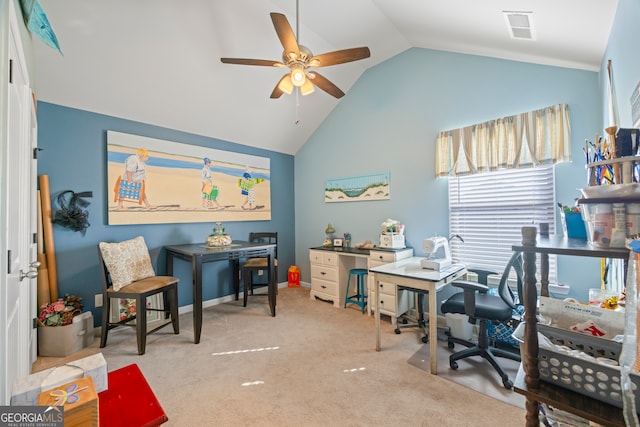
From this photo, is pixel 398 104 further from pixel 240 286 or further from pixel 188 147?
pixel 240 286

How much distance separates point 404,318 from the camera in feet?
10.9

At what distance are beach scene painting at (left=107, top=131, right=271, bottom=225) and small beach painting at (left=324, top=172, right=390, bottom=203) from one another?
1.13 m

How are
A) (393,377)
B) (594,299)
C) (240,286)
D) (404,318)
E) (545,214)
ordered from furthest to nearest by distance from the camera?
(240,286), (404,318), (545,214), (393,377), (594,299)

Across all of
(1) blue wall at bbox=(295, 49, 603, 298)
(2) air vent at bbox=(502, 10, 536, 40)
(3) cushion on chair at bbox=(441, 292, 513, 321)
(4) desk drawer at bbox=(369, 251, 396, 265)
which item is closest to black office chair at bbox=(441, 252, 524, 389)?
(3) cushion on chair at bbox=(441, 292, 513, 321)

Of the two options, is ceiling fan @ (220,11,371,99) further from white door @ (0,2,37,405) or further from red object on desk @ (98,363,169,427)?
red object on desk @ (98,363,169,427)

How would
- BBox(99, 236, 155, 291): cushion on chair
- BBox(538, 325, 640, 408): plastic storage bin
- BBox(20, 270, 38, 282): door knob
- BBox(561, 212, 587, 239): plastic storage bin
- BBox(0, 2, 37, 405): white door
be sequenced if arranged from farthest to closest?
BBox(99, 236, 155, 291): cushion on chair
BBox(20, 270, 38, 282): door knob
BBox(0, 2, 37, 405): white door
BBox(561, 212, 587, 239): plastic storage bin
BBox(538, 325, 640, 408): plastic storage bin

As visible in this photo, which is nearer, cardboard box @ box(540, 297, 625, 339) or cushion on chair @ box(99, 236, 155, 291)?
cardboard box @ box(540, 297, 625, 339)

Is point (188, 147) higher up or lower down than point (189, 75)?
lower down

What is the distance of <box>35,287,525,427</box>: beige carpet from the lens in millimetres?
1729

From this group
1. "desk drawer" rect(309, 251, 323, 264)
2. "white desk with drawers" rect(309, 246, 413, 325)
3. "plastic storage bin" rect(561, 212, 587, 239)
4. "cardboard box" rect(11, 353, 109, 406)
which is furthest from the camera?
"desk drawer" rect(309, 251, 323, 264)

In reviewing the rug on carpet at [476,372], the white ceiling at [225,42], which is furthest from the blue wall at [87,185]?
the rug on carpet at [476,372]

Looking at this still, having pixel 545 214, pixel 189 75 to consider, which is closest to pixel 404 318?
pixel 545 214

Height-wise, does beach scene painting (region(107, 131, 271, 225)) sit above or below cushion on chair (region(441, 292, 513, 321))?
above

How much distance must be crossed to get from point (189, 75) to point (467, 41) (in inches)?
119
